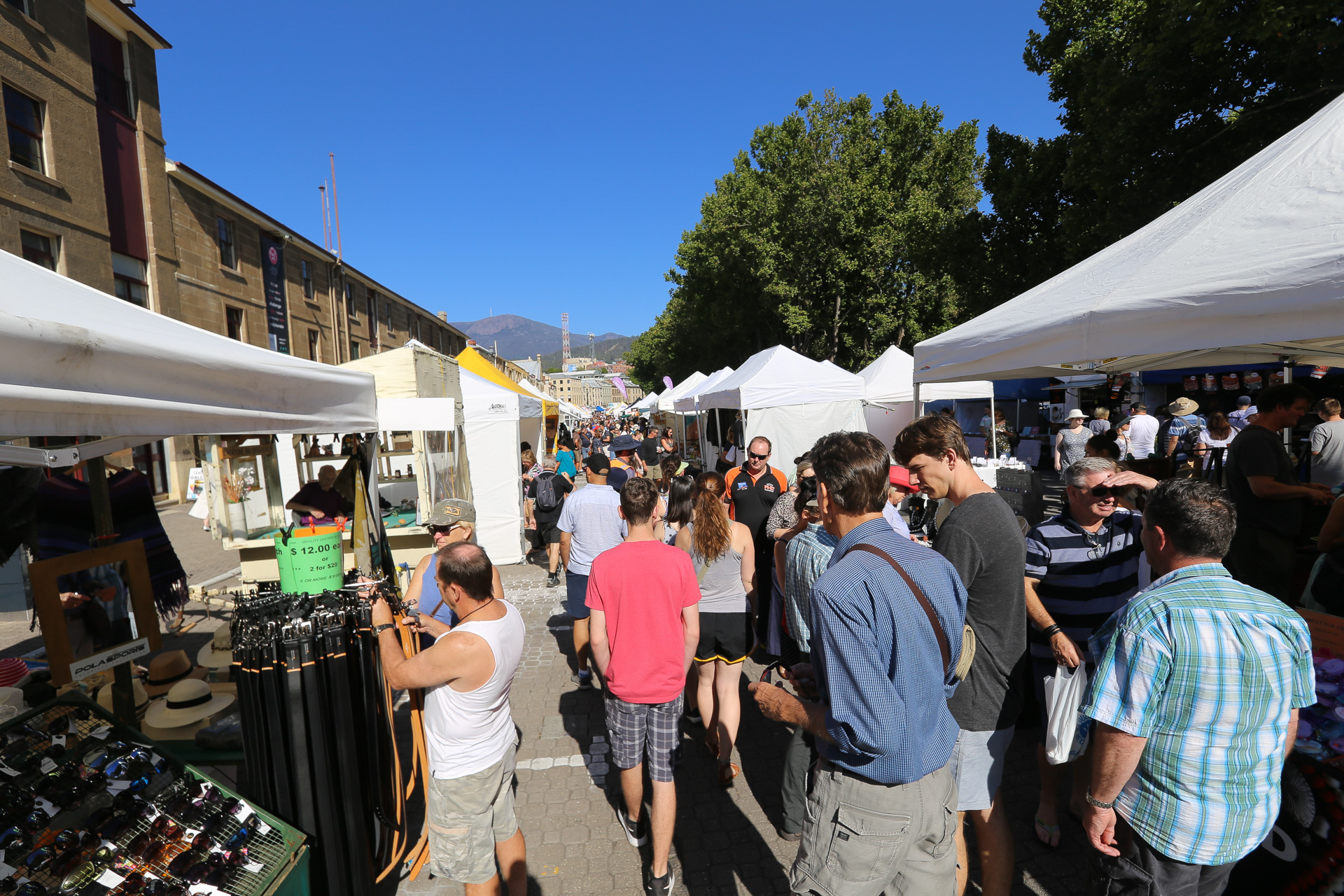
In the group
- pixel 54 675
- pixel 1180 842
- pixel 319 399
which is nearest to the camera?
pixel 1180 842

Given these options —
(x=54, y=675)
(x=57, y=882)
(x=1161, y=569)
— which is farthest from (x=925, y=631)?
(x=54, y=675)

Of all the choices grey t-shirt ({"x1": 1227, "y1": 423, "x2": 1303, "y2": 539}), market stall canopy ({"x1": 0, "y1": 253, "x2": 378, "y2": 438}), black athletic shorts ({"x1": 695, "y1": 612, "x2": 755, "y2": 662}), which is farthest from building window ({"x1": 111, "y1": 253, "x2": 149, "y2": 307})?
grey t-shirt ({"x1": 1227, "y1": 423, "x2": 1303, "y2": 539})

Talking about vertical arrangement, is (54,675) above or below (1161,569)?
below

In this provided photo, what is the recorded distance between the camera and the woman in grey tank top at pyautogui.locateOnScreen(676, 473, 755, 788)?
3.73 m

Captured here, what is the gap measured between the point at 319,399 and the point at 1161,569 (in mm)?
3419

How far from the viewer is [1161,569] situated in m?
2.02

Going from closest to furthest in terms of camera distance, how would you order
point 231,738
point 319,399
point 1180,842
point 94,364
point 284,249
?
1. point 94,364
2. point 1180,842
3. point 231,738
4. point 319,399
5. point 284,249

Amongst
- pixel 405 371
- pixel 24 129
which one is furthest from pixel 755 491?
pixel 24 129

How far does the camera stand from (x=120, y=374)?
178cm

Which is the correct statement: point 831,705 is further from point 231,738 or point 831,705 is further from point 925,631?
point 231,738

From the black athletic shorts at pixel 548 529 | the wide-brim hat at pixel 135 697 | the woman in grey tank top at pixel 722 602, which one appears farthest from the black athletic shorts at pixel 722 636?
the black athletic shorts at pixel 548 529

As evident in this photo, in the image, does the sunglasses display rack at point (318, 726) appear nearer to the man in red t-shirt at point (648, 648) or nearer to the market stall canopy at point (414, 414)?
the man in red t-shirt at point (648, 648)

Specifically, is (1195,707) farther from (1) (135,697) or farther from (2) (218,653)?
(1) (135,697)

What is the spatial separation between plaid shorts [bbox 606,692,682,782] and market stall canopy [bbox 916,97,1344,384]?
103 inches
